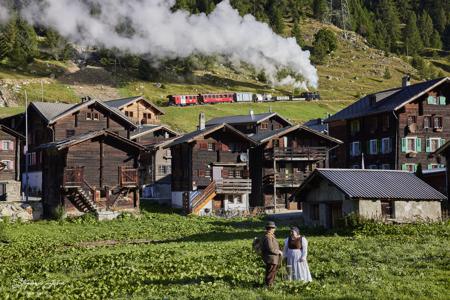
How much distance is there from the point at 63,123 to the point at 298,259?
147ft

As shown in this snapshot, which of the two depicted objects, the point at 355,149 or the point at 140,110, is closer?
the point at 355,149

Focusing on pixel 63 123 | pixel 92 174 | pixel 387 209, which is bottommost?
pixel 387 209

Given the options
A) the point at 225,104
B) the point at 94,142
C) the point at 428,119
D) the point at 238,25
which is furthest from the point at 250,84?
the point at 94,142

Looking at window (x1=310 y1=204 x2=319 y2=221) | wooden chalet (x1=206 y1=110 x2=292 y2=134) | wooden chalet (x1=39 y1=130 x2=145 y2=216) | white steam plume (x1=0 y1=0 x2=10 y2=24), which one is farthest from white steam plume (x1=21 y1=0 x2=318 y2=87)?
window (x1=310 y1=204 x2=319 y2=221)

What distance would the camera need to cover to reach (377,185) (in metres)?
41.8

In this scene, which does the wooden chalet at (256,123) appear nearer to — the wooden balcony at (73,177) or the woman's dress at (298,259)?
the wooden balcony at (73,177)

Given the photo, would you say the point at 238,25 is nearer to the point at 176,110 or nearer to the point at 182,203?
the point at 176,110

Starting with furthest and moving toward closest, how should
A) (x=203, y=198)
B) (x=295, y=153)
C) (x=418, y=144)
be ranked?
1. (x=418, y=144)
2. (x=295, y=153)
3. (x=203, y=198)

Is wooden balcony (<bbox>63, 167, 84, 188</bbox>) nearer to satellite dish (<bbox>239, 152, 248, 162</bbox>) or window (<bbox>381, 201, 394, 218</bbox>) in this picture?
satellite dish (<bbox>239, 152, 248, 162</bbox>)

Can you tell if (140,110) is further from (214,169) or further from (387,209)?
(387,209)

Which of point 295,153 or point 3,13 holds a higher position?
point 3,13

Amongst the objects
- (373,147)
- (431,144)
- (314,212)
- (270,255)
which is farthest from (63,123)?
(270,255)

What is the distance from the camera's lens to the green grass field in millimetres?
19734

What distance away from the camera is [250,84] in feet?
511
